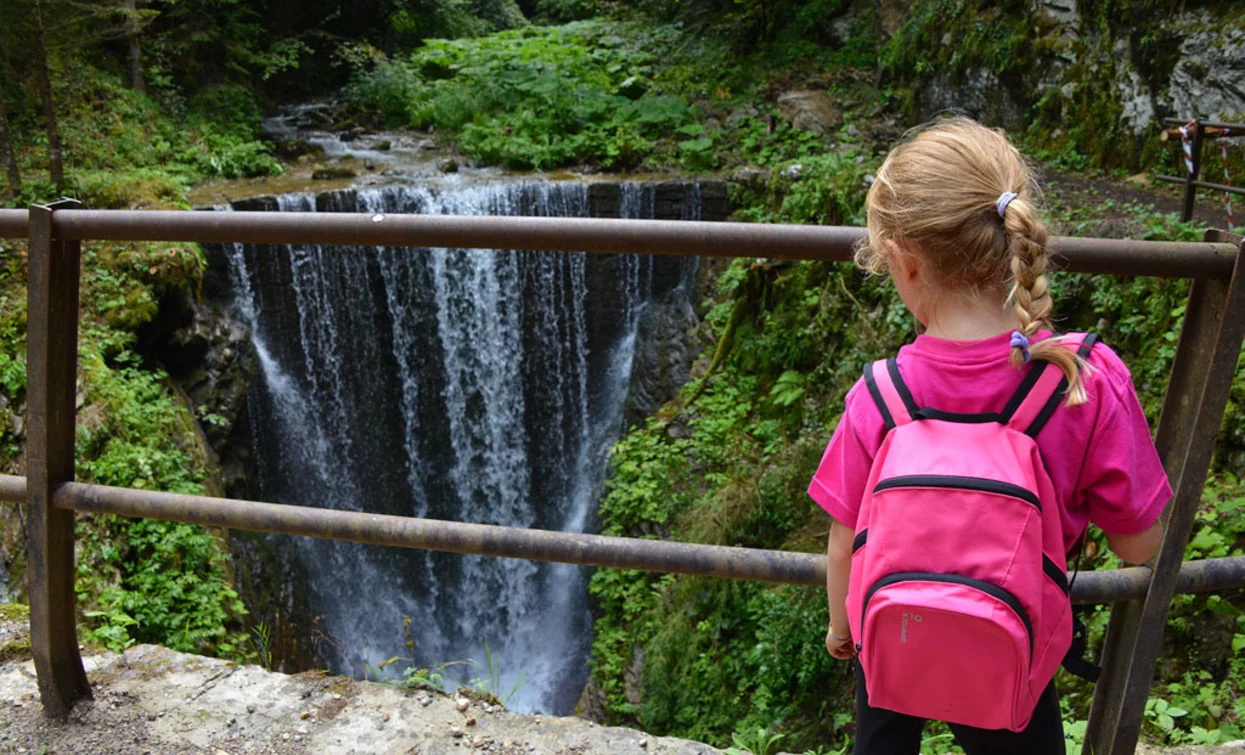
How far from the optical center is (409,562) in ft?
33.4

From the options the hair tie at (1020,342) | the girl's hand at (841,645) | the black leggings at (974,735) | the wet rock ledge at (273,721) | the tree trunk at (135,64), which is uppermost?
the tree trunk at (135,64)

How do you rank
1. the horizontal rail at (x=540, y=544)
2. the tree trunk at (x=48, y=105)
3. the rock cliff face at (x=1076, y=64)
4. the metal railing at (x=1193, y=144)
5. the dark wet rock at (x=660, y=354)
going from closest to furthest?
1. the horizontal rail at (x=540, y=544)
2. the metal railing at (x=1193, y=144)
3. the rock cliff face at (x=1076, y=64)
4. the tree trunk at (x=48, y=105)
5. the dark wet rock at (x=660, y=354)

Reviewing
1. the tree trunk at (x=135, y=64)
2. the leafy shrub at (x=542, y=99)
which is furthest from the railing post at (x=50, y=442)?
the tree trunk at (x=135, y=64)

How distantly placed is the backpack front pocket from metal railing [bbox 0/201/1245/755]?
17.2 inches

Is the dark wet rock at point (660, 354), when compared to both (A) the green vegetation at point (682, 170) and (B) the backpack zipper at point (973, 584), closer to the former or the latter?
(A) the green vegetation at point (682, 170)

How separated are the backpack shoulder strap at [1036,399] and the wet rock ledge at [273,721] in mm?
1130

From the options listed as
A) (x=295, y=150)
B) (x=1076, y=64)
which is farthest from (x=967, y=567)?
(x=295, y=150)

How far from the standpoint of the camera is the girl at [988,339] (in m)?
1.10

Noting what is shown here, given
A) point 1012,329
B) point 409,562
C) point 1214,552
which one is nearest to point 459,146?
point 409,562

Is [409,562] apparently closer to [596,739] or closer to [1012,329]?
[596,739]

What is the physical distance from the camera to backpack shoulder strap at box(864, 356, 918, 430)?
1146mm

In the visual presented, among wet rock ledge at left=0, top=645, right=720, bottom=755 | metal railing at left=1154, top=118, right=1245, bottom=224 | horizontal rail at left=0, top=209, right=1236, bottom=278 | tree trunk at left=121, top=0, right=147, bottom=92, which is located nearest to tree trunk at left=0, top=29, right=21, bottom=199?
tree trunk at left=121, top=0, right=147, bottom=92

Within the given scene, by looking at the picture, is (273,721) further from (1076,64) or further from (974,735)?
(1076,64)

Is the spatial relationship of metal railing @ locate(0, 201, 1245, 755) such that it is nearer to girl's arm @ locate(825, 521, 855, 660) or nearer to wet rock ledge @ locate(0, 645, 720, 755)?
wet rock ledge @ locate(0, 645, 720, 755)
